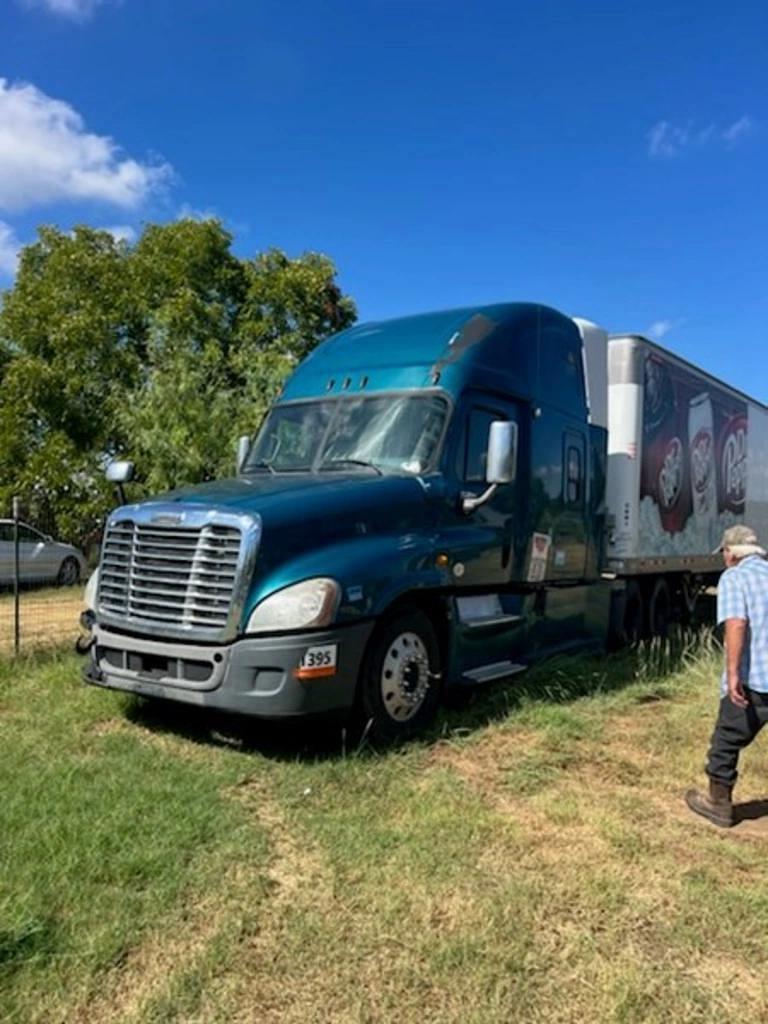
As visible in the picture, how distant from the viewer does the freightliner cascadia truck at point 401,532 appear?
219 inches

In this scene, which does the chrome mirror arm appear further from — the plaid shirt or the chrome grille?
the plaid shirt

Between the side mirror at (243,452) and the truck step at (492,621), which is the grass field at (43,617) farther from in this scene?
the truck step at (492,621)

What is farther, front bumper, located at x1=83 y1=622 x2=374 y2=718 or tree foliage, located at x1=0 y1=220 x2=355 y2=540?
tree foliage, located at x1=0 y1=220 x2=355 y2=540

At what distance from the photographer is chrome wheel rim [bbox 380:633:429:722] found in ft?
20.0

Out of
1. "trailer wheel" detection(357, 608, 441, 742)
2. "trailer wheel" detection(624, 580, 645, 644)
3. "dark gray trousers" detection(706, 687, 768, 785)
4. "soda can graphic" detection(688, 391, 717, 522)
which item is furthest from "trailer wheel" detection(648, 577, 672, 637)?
"dark gray trousers" detection(706, 687, 768, 785)

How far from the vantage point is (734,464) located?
13461 mm

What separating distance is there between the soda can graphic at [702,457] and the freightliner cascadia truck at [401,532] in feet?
5.68

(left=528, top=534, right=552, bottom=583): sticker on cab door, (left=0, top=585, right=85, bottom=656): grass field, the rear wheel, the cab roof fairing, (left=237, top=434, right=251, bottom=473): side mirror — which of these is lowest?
(left=0, top=585, right=85, bottom=656): grass field

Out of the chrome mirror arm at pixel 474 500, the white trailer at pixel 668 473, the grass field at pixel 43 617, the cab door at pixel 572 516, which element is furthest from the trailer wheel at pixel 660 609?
the grass field at pixel 43 617

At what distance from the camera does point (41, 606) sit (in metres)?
14.2

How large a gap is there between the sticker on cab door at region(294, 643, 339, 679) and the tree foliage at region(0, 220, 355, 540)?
12933 mm

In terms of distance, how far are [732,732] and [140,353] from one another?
20.3 m

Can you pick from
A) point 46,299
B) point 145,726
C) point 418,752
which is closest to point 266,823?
point 418,752

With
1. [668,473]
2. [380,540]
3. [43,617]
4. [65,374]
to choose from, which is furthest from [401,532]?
[65,374]
